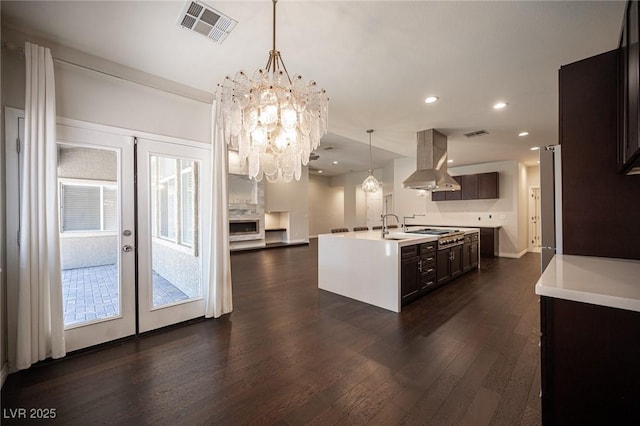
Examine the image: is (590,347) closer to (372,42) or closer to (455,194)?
(372,42)

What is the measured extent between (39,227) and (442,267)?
4.88 meters

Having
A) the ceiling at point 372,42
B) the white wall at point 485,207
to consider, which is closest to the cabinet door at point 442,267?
the ceiling at point 372,42

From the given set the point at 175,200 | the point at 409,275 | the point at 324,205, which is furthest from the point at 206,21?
the point at 324,205

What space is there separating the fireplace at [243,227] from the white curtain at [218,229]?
5161 millimetres

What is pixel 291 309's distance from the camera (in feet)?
11.1

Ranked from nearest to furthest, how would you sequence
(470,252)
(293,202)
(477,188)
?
1. (470,252)
2. (477,188)
3. (293,202)

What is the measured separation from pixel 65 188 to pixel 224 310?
6.66ft

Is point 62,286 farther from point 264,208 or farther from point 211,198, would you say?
point 264,208

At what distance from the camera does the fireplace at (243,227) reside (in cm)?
829

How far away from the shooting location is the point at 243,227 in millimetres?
8523

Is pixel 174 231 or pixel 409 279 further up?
pixel 174 231

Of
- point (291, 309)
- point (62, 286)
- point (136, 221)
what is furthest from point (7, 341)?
point (291, 309)

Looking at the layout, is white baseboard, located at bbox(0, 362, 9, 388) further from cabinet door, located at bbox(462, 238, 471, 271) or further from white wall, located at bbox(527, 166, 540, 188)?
white wall, located at bbox(527, 166, 540, 188)

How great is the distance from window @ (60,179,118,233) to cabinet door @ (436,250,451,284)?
430cm
